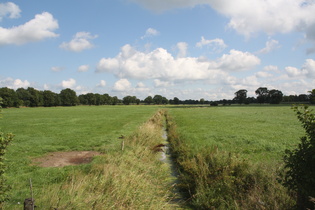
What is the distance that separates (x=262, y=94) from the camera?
190 m

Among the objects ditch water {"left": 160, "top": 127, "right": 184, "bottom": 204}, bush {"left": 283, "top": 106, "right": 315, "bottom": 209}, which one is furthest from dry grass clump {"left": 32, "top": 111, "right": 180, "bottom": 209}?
bush {"left": 283, "top": 106, "right": 315, "bottom": 209}

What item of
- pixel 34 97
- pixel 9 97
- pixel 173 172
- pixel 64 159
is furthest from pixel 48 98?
pixel 173 172

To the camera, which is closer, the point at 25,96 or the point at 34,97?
the point at 34,97

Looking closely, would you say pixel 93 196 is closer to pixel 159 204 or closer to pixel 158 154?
pixel 159 204

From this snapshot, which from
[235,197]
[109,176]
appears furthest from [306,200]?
[109,176]

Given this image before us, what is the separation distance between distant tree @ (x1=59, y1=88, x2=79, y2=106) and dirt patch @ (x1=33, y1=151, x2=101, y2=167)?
170m

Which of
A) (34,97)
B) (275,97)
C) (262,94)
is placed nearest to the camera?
(34,97)

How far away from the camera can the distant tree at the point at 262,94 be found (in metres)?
186

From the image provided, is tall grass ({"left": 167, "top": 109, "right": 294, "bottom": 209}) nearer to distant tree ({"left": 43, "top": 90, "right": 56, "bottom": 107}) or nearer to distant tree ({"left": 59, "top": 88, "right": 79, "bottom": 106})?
distant tree ({"left": 43, "top": 90, "right": 56, "bottom": 107})

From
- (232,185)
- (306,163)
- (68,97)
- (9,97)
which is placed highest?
(68,97)

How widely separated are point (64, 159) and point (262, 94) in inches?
7888

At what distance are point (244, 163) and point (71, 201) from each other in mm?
7971

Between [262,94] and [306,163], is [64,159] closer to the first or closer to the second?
[306,163]

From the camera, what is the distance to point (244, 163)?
10.6 metres
